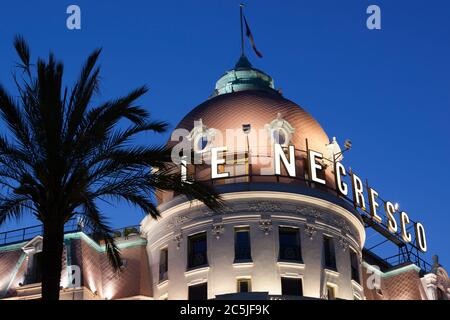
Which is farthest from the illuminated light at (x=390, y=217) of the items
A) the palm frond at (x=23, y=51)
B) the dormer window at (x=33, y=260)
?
the palm frond at (x=23, y=51)

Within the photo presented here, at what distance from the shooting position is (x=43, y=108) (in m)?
24.1

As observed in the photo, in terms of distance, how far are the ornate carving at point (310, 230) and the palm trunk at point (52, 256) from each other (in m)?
24.0

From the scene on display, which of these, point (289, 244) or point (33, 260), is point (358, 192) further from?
point (33, 260)

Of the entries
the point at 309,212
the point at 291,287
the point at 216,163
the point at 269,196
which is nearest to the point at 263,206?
the point at 269,196

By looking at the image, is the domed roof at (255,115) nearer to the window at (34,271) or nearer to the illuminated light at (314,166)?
the illuminated light at (314,166)

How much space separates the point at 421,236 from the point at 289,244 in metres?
13.9

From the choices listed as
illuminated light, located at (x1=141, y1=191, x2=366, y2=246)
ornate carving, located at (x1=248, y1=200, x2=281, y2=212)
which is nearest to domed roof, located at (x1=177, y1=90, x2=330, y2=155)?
illuminated light, located at (x1=141, y1=191, x2=366, y2=246)

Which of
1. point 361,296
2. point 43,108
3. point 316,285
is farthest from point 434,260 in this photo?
point 43,108

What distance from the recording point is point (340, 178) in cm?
4884

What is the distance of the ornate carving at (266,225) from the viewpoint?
45125 mm

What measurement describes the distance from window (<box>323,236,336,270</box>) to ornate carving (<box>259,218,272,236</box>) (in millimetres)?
3557
